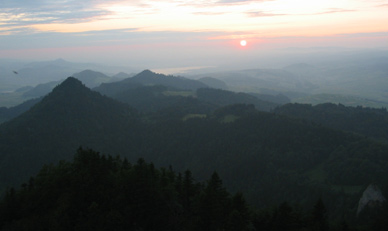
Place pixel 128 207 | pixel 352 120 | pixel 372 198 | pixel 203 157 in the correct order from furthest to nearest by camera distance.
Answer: pixel 352 120 < pixel 203 157 < pixel 372 198 < pixel 128 207

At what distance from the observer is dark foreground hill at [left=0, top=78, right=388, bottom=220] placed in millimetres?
100250

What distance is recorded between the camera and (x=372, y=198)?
A: 64812mm

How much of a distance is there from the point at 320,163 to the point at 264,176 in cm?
2297

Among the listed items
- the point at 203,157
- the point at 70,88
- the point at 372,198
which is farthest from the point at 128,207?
the point at 70,88

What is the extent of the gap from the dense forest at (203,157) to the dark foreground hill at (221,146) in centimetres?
46

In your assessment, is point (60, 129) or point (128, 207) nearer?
point (128, 207)

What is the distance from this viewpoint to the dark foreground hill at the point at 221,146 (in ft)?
329

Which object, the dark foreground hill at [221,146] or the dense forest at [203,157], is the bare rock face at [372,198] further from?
the dark foreground hill at [221,146]

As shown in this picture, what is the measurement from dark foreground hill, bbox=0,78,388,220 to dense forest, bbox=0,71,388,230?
1.52 ft

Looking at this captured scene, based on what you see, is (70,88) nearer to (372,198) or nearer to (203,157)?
(203,157)

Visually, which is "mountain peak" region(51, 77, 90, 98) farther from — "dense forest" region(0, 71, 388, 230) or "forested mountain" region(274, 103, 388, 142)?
"forested mountain" region(274, 103, 388, 142)

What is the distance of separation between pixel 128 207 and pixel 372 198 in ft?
177

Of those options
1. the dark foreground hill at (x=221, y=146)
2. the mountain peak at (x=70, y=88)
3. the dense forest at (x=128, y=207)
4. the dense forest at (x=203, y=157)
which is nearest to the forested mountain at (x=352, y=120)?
the dense forest at (x=203, y=157)

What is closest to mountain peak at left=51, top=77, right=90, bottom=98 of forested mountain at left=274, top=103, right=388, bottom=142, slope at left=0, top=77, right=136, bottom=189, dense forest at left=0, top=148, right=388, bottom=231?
slope at left=0, top=77, right=136, bottom=189
